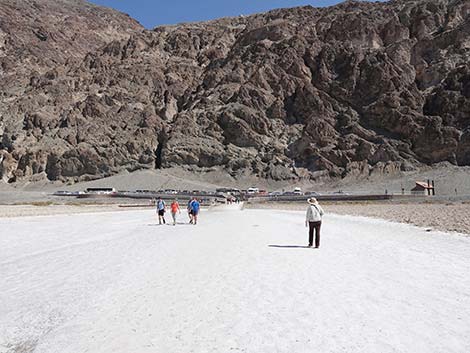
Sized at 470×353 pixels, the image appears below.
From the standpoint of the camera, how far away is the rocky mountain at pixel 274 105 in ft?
321

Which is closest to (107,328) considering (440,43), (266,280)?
(266,280)

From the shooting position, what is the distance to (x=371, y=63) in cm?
10931

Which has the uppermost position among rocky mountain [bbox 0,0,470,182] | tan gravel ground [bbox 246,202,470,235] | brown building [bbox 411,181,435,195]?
rocky mountain [bbox 0,0,470,182]

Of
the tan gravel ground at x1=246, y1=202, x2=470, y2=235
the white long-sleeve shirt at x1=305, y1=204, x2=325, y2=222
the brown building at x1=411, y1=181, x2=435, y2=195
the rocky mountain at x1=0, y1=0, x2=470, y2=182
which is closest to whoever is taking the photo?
the white long-sleeve shirt at x1=305, y1=204, x2=325, y2=222

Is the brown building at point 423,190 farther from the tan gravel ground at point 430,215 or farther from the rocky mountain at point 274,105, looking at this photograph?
the tan gravel ground at point 430,215

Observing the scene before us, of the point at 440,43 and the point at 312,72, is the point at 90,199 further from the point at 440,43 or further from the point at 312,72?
the point at 440,43

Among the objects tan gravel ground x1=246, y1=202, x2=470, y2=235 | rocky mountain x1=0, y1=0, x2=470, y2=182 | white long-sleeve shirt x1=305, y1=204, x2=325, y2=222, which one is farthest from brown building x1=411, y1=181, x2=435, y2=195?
white long-sleeve shirt x1=305, y1=204, x2=325, y2=222

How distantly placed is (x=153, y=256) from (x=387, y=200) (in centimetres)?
5592

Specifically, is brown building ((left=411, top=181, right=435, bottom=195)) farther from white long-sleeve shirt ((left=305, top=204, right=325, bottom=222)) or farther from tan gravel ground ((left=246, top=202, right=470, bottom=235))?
white long-sleeve shirt ((left=305, top=204, right=325, bottom=222))

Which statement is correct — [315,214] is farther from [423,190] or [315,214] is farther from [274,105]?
[274,105]

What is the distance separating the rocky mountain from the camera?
3851 inches

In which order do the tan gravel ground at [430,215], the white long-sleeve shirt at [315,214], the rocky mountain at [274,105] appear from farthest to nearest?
the rocky mountain at [274,105] → the tan gravel ground at [430,215] → the white long-sleeve shirt at [315,214]

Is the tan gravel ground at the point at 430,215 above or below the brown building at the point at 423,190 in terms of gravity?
below

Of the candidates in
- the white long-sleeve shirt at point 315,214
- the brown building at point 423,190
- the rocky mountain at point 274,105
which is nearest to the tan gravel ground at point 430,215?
the white long-sleeve shirt at point 315,214
